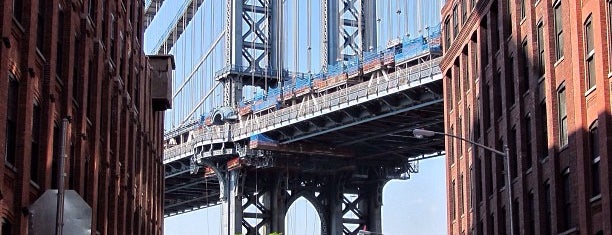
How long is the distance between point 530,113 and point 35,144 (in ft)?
70.2

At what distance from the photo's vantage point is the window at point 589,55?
3928cm

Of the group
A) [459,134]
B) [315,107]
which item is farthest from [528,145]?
[315,107]

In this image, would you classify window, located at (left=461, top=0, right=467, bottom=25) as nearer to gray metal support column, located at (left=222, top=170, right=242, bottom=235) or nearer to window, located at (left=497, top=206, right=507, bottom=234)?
window, located at (left=497, top=206, right=507, bottom=234)

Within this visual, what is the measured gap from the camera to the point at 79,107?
37.7 metres

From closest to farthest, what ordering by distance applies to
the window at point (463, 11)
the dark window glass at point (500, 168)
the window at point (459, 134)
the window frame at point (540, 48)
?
→ the window frame at point (540, 48), the dark window glass at point (500, 168), the window at point (463, 11), the window at point (459, 134)

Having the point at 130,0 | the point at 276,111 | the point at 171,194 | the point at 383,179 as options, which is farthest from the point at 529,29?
the point at 171,194

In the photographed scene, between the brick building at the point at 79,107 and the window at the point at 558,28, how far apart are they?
15.0 metres

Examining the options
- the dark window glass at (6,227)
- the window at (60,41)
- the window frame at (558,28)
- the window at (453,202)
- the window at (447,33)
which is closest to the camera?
the dark window glass at (6,227)

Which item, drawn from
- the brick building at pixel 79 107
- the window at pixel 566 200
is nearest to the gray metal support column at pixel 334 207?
the brick building at pixel 79 107

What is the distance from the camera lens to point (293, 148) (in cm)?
11825

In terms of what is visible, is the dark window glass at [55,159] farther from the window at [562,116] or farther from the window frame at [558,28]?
the window frame at [558,28]

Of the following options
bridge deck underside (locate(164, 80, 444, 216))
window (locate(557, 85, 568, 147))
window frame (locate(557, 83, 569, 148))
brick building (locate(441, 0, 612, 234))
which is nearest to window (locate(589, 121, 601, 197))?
brick building (locate(441, 0, 612, 234))

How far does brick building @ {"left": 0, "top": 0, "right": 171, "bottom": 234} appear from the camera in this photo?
29.6m

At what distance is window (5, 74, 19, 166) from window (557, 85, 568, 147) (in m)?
19.7
